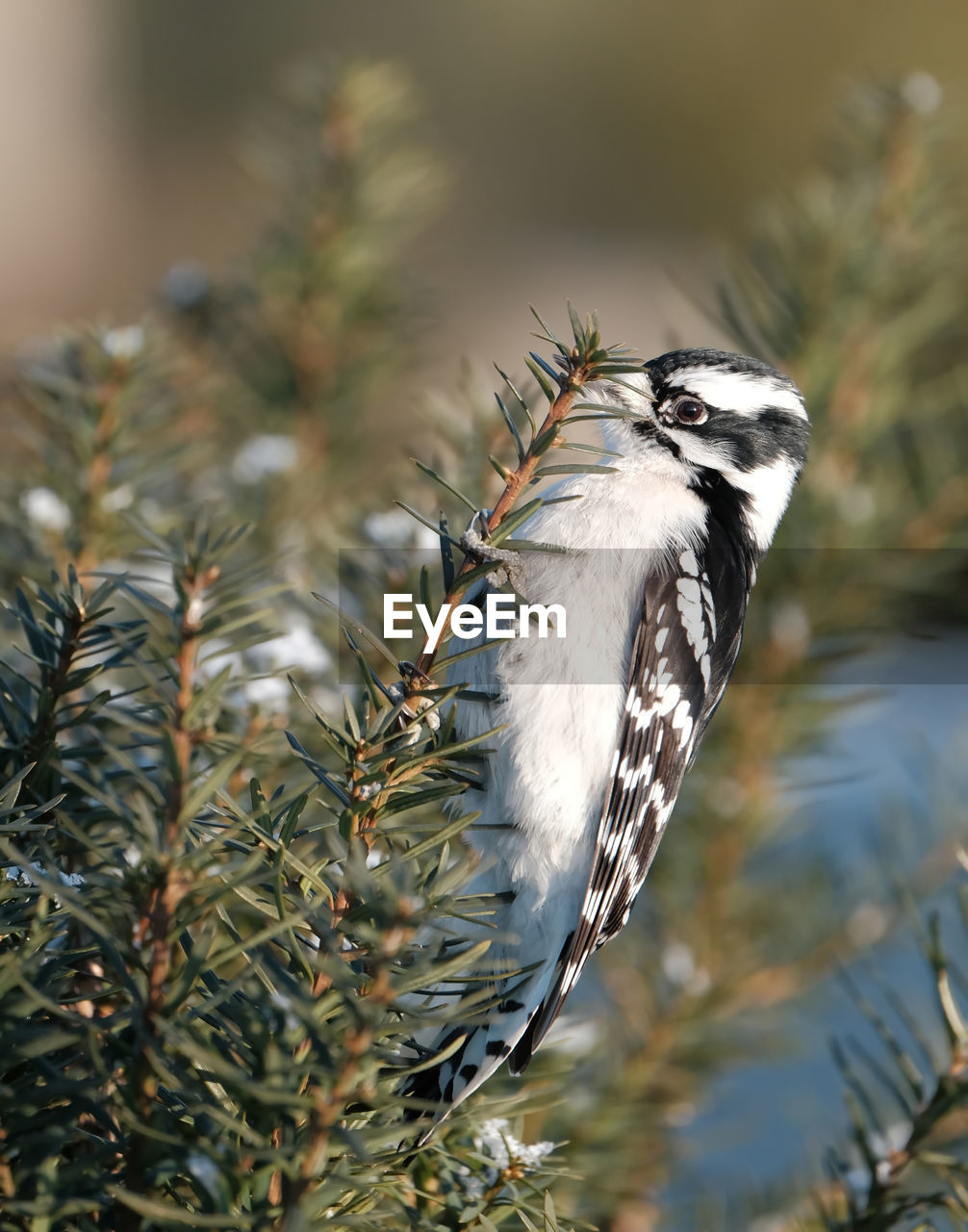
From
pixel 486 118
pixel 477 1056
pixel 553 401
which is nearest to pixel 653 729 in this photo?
pixel 477 1056

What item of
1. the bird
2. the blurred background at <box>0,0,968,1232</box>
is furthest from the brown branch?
the bird

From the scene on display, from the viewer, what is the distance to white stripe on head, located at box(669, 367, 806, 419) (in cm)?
84

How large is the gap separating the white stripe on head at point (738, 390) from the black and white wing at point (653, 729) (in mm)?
153

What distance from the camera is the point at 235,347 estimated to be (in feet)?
3.37

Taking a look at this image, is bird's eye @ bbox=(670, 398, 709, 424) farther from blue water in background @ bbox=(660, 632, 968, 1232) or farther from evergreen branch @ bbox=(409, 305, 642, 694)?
evergreen branch @ bbox=(409, 305, 642, 694)

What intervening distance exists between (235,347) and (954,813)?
0.75 metres

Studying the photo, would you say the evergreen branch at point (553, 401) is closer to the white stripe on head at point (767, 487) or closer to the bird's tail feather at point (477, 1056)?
the bird's tail feather at point (477, 1056)

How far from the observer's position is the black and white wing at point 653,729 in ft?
2.51

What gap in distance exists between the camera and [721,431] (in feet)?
3.09

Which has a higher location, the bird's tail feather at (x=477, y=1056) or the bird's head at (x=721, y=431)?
the bird's head at (x=721, y=431)

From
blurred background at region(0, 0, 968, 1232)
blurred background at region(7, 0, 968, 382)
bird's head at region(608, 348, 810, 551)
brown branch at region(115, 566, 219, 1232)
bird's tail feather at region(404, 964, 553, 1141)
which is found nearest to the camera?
brown branch at region(115, 566, 219, 1232)

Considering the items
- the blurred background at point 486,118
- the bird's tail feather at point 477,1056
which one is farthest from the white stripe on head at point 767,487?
the blurred background at point 486,118

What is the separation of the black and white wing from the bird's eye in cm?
16

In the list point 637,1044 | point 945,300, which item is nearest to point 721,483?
point 945,300
